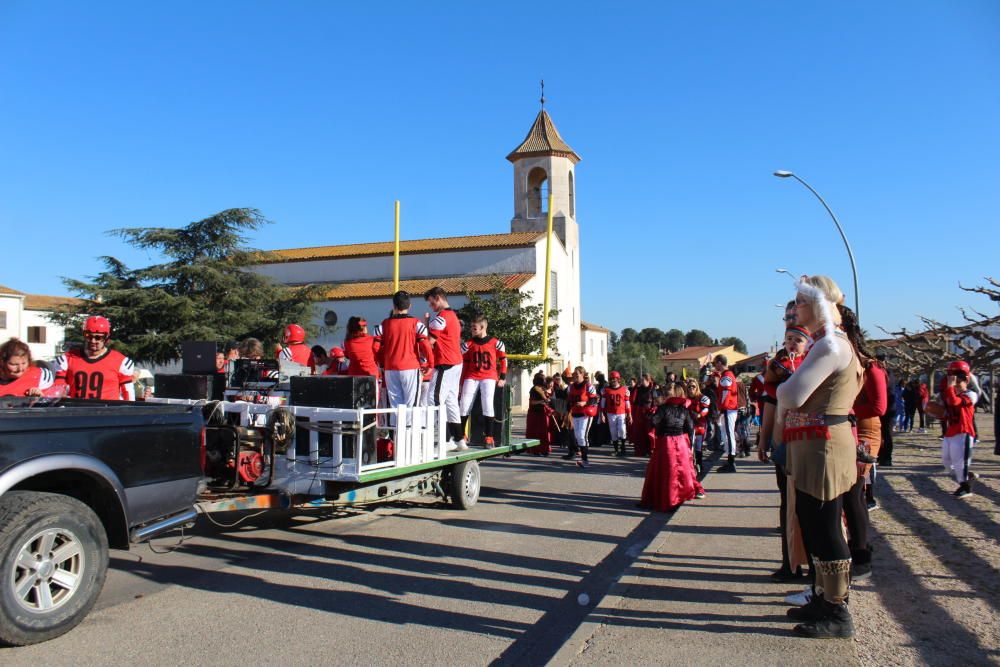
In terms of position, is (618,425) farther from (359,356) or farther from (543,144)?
(543,144)

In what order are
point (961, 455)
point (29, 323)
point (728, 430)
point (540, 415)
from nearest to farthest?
1. point (961, 455)
2. point (728, 430)
3. point (540, 415)
4. point (29, 323)

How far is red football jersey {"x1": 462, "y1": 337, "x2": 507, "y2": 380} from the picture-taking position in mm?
9031

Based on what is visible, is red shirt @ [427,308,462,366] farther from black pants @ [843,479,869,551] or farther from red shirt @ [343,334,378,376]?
black pants @ [843,479,869,551]

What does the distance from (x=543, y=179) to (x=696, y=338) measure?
130442 millimetres

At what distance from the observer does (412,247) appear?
49281 millimetres

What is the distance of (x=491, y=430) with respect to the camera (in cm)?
934

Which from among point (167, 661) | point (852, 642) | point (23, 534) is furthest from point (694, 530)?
point (23, 534)

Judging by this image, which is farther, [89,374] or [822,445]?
[89,374]

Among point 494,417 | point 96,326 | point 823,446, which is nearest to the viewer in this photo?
point 823,446

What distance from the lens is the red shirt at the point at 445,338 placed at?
820 centimetres

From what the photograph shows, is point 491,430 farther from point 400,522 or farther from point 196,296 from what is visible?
point 196,296

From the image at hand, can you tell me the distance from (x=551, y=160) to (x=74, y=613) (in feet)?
138

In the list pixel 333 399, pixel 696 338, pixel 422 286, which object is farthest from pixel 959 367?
pixel 696 338

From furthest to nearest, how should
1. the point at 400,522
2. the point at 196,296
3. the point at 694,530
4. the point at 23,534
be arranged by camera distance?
the point at 196,296 < the point at 400,522 < the point at 694,530 < the point at 23,534
